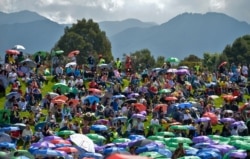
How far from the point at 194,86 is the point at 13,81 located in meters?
10.2

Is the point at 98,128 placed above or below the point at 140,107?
below

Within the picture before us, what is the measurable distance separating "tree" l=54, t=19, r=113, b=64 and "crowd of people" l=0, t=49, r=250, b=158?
42315 mm

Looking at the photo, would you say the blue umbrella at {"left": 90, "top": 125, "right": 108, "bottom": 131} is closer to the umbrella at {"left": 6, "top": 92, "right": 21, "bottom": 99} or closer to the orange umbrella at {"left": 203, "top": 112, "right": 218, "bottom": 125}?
the umbrella at {"left": 6, "top": 92, "right": 21, "bottom": 99}

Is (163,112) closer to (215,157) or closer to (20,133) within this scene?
(20,133)

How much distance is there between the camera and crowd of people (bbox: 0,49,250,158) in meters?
21.9

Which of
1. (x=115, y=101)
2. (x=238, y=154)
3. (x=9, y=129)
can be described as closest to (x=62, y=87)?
(x=115, y=101)

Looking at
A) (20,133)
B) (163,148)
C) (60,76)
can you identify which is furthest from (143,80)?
(163,148)

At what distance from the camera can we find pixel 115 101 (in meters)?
26.0

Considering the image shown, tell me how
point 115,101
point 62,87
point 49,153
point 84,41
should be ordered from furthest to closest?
1. point 84,41
2. point 62,87
3. point 115,101
4. point 49,153

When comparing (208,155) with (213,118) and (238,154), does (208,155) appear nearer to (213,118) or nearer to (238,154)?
(238,154)

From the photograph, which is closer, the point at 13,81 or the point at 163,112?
the point at 163,112

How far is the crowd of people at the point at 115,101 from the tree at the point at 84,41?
4232 centimetres

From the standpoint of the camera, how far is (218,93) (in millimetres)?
31000

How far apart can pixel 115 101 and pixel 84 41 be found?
51.4 metres
